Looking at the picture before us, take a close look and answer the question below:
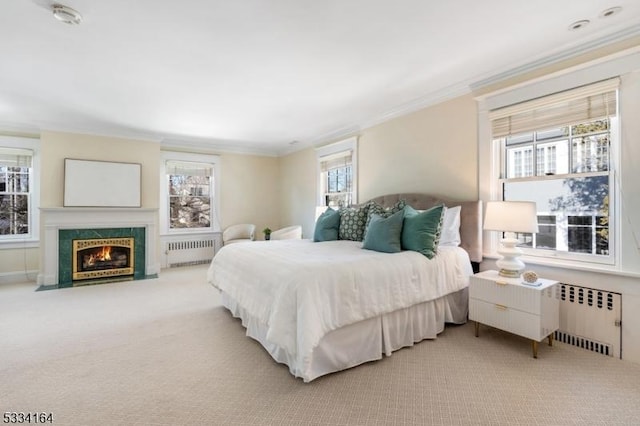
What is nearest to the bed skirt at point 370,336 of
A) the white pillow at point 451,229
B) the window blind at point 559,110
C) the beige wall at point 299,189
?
the white pillow at point 451,229

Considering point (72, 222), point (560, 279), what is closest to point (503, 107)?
point (560, 279)

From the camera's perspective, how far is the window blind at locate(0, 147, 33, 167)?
15.3ft

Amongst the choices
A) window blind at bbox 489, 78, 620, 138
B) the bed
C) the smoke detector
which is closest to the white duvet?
the bed

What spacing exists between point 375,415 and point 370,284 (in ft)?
2.70

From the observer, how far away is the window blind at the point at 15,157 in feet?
15.3

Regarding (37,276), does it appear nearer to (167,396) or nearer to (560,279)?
(167,396)

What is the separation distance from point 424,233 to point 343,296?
109cm

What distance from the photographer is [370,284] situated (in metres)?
2.24

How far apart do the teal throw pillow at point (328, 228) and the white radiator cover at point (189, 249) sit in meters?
3.24

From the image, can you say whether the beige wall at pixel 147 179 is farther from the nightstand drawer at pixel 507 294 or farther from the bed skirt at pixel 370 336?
the nightstand drawer at pixel 507 294

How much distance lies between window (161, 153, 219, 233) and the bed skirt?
3668 mm

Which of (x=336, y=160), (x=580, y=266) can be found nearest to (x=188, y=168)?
(x=336, y=160)

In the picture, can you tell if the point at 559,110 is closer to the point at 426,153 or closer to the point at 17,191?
the point at 426,153

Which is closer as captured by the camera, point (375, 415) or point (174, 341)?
point (375, 415)
